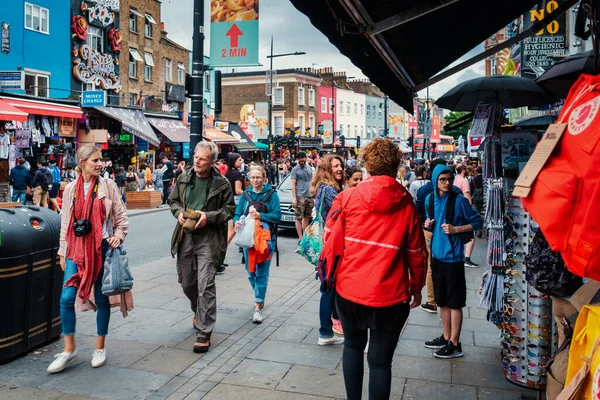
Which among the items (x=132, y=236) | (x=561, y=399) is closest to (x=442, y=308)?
(x=561, y=399)

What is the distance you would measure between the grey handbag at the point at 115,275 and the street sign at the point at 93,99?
68.1 feet

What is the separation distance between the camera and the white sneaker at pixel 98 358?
4.97 m

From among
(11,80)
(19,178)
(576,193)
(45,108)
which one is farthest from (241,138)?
(576,193)

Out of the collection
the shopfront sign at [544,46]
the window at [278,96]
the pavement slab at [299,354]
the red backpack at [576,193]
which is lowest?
the pavement slab at [299,354]

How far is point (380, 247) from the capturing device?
3559 mm

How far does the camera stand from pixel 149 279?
347 inches

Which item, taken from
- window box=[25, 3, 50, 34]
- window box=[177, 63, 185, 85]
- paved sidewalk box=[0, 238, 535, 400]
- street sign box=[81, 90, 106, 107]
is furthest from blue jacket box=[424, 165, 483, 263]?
window box=[177, 63, 185, 85]

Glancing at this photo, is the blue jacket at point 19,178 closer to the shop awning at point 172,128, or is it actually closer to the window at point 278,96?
the shop awning at point 172,128

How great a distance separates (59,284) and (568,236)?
16.0ft

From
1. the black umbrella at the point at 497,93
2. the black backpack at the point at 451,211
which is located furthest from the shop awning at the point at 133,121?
the black backpack at the point at 451,211

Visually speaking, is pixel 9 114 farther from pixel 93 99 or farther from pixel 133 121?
pixel 133 121

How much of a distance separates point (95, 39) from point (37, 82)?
562 cm

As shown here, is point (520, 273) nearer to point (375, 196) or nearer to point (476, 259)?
point (375, 196)

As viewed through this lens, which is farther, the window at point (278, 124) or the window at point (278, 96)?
the window at point (278, 124)
